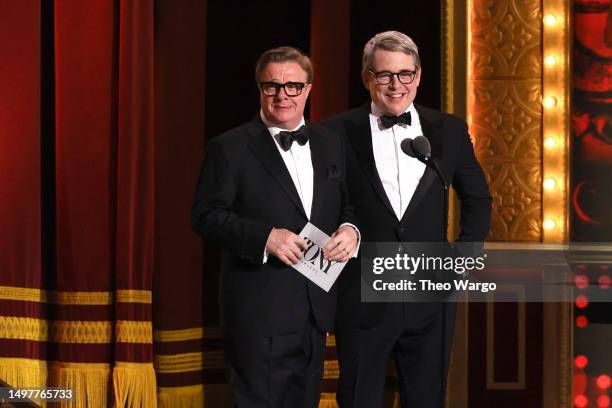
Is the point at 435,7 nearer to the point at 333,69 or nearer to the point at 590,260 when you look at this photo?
the point at 333,69

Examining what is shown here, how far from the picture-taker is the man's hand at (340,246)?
216 centimetres

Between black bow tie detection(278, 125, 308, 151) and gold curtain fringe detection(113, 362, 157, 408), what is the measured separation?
44.8 inches

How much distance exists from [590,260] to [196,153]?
1.37 meters

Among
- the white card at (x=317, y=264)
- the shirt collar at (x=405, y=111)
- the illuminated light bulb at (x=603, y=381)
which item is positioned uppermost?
the shirt collar at (x=405, y=111)

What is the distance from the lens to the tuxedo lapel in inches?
91.1

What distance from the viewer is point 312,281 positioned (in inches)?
87.5

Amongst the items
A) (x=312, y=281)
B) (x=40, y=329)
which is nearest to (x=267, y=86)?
(x=312, y=281)

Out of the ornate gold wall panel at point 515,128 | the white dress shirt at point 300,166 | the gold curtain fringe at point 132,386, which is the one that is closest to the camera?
the white dress shirt at point 300,166

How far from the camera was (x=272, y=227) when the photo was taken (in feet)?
7.02

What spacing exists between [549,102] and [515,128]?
143mm

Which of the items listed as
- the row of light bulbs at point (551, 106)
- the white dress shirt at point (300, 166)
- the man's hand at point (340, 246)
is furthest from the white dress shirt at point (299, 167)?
the row of light bulbs at point (551, 106)

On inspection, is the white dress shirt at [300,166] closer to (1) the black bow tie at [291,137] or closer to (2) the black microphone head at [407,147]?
(1) the black bow tie at [291,137]

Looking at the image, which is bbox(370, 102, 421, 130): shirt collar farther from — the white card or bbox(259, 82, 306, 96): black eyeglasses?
the white card

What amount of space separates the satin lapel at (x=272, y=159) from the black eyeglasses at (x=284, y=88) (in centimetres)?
10
